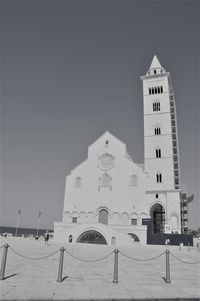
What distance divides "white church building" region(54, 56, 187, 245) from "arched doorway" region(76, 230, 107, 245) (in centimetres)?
480

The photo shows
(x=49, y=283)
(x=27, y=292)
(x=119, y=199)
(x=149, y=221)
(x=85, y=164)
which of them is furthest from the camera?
(x=85, y=164)

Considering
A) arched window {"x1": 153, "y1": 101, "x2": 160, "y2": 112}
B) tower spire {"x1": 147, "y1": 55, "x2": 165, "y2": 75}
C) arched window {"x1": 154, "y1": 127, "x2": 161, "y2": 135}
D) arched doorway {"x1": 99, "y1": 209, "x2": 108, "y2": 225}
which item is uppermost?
tower spire {"x1": 147, "y1": 55, "x2": 165, "y2": 75}

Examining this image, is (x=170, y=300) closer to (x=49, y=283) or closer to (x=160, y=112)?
(x=49, y=283)

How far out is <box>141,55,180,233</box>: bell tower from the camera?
48.5 m

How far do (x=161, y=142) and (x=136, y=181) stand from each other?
9.88 meters

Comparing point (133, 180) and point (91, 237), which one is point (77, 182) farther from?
point (91, 237)

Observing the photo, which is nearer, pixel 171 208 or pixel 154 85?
pixel 171 208

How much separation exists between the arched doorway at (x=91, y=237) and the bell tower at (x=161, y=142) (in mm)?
13284

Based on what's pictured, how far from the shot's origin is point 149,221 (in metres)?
46.7

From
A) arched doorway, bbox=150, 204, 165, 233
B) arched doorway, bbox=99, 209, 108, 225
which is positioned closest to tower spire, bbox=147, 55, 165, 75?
arched doorway, bbox=150, 204, 165, 233

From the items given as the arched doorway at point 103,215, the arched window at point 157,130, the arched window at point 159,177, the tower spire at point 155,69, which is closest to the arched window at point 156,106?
the arched window at point 157,130

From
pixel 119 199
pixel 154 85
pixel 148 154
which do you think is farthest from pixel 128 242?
pixel 154 85

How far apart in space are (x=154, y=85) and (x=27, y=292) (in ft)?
185

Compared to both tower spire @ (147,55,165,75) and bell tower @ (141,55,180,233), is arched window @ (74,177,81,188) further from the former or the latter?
tower spire @ (147,55,165,75)
